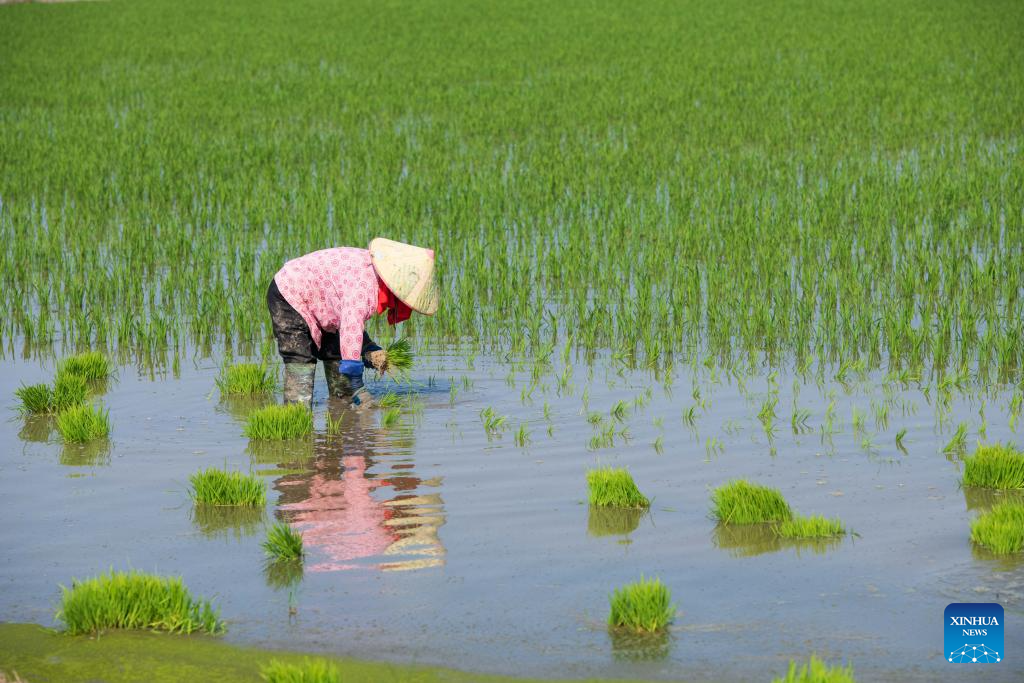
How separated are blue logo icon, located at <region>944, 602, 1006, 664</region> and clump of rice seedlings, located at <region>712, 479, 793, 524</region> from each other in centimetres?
83

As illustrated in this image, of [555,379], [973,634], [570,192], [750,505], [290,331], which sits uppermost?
[570,192]

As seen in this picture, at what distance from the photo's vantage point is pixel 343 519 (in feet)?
14.0

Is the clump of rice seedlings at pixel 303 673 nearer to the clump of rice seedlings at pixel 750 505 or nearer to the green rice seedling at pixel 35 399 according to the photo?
the clump of rice seedlings at pixel 750 505

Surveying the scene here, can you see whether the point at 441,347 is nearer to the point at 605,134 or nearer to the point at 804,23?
the point at 605,134

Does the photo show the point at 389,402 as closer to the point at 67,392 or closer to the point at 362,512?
the point at 67,392

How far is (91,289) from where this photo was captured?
7.83 meters

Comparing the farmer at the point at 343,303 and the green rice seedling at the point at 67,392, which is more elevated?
the farmer at the point at 343,303

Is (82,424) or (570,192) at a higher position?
(570,192)

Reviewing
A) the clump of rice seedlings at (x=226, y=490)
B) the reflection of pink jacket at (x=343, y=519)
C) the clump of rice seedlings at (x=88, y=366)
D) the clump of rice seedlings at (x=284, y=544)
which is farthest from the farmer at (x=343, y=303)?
the clump of rice seedlings at (x=284, y=544)

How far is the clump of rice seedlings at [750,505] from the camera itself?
408cm

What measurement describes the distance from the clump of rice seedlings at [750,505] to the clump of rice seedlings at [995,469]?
79cm

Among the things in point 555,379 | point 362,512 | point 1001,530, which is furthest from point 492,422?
point 1001,530

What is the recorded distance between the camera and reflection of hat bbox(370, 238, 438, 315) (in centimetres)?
535

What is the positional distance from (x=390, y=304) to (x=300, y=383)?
2.00 feet
